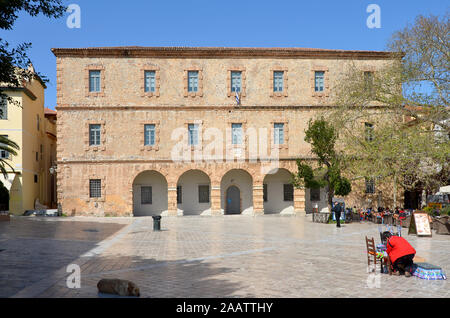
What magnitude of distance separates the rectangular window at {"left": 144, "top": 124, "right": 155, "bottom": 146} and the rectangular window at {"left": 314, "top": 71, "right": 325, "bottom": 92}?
12.0m

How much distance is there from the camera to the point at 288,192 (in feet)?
105

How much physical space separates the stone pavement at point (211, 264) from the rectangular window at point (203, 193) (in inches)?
534

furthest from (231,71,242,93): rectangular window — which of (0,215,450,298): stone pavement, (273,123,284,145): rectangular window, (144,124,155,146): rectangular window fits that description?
(0,215,450,298): stone pavement

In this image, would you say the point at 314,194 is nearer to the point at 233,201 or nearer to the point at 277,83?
the point at 233,201

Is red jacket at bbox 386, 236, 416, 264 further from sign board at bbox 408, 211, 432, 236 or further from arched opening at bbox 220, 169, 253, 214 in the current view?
arched opening at bbox 220, 169, 253, 214

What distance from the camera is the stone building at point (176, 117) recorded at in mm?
29234

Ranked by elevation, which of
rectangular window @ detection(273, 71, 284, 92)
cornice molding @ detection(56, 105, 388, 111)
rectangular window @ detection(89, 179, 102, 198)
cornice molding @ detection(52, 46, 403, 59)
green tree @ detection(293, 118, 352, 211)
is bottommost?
rectangular window @ detection(89, 179, 102, 198)

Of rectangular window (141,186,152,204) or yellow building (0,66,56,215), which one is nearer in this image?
yellow building (0,66,56,215)

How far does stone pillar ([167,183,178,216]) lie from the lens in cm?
2983

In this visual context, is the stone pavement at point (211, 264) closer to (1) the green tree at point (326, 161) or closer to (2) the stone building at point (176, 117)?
(1) the green tree at point (326, 161)

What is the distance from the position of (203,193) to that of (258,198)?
4.16m

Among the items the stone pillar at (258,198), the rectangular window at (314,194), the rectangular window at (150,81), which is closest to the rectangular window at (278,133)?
the stone pillar at (258,198)

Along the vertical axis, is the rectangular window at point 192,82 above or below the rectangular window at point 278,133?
above
